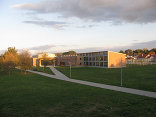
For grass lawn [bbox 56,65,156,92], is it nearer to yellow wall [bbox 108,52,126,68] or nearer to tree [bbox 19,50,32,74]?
tree [bbox 19,50,32,74]

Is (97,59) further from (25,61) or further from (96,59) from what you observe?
(25,61)

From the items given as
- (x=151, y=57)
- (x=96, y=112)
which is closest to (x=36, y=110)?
(x=96, y=112)

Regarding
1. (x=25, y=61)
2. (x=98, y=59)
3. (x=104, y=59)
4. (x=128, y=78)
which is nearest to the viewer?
(x=128, y=78)

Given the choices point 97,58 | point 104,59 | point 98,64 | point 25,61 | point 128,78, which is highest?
point 97,58

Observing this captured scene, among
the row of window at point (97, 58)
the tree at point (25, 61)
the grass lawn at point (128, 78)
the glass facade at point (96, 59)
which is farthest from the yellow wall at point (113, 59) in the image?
the tree at point (25, 61)

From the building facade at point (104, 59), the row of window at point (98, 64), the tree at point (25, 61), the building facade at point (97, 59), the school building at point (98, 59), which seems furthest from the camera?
the row of window at point (98, 64)

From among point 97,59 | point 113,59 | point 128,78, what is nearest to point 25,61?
point 128,78

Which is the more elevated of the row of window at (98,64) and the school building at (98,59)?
the school building at (98,59)

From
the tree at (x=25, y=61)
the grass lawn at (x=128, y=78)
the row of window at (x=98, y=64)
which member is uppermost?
the tree at (x=25, y=61)

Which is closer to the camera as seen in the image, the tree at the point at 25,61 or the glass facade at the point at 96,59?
the tree at the point at 25,61

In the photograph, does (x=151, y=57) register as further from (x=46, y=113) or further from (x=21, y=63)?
(x=46, y=113)

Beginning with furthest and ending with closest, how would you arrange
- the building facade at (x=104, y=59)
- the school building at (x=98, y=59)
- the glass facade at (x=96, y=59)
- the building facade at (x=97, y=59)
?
the glass facade at (x=96, y=59), the school building at (x=98, y=59), the building facade at (x=97, y=59), the building facade at (x=104, y=59)

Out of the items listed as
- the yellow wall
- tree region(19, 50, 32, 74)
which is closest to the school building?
the yellow wall

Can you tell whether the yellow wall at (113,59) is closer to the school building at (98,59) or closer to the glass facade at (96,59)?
the school building at (98,59)
